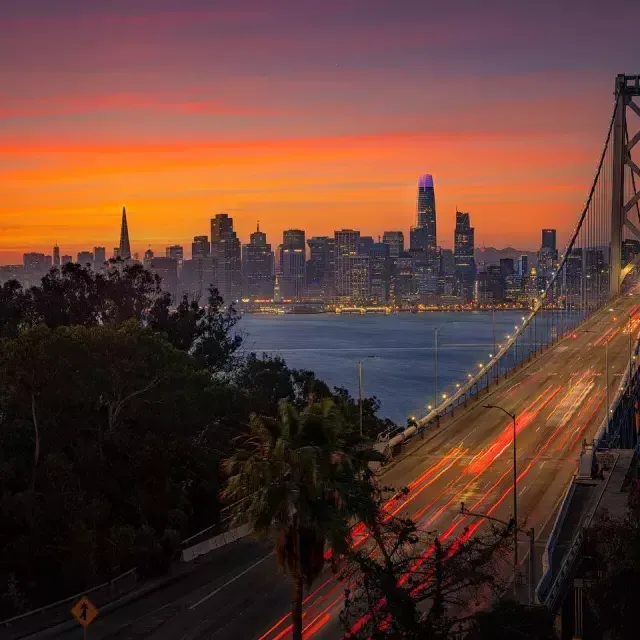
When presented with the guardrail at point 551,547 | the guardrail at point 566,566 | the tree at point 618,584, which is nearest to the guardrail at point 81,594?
the guardrail at point 551,547

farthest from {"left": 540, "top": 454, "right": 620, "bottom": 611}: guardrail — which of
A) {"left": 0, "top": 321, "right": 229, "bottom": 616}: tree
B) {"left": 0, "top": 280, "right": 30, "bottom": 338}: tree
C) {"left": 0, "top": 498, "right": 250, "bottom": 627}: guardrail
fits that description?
A: {"left": 0, "top": 280, "right": 30, "bottom": 338}: tree

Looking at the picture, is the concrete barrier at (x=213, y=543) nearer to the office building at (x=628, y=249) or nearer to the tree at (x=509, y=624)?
the tree at (x=509, y=624)

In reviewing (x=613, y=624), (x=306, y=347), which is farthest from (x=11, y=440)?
(x=306, y=347)

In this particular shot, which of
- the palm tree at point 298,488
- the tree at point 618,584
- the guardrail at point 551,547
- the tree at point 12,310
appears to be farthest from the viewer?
the tree at point 12,310

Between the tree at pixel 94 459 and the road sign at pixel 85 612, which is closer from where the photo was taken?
the road sign at pixel 85 612

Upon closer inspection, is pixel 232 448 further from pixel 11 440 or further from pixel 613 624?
pixel 613 624

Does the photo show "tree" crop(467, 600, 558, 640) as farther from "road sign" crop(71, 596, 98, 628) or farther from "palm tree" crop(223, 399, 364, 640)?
"road sign" crop(71, 596, 98, 628)

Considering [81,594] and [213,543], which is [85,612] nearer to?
[81,594]
